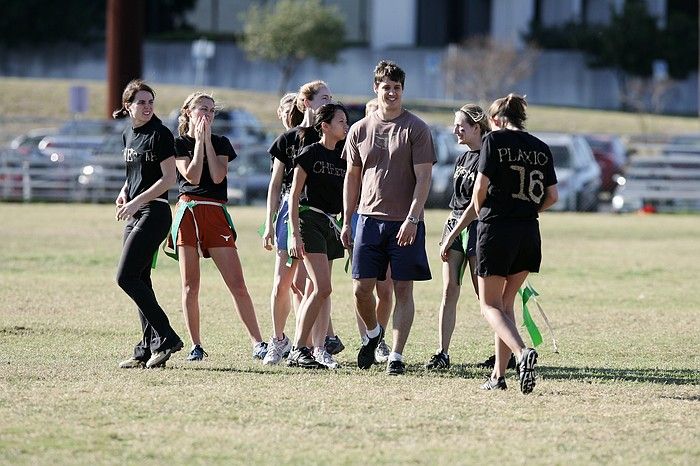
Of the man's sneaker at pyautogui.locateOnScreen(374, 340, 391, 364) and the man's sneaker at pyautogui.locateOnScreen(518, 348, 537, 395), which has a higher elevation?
the man's sneaker at pyautogui.locateOnScreen(518, 348, 537, 395)

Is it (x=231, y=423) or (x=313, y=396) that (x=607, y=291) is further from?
(x=231, y=423)

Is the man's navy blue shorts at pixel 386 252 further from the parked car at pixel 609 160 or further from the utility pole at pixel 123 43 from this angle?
the utility pole at pixel 123 43

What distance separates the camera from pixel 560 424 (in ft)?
25.3

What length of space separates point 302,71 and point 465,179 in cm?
5374

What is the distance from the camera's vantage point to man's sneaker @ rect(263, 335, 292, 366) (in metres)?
9.96

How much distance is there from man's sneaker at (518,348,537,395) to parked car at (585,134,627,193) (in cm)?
2525

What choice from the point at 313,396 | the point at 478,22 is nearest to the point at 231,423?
the point at 313,396

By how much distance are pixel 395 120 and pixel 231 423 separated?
2605 millimetres

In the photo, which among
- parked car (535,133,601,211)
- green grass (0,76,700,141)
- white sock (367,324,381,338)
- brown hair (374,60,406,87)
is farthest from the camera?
green grass (0,76,700,141)

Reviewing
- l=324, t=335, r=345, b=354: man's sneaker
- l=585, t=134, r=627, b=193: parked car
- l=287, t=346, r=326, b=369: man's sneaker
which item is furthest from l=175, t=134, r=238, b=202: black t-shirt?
l=585, t=134, r=627, b=193: parked car

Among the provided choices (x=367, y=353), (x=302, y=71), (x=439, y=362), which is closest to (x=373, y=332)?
(x=367, y=353)

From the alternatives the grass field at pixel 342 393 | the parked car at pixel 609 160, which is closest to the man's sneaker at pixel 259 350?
the grass field at pixel 342 393

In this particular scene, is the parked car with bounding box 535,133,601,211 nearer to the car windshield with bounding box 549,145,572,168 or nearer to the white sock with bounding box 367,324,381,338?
the car windshield with bounding box 549,145,572,168

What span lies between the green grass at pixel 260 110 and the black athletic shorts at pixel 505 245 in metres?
40.5
